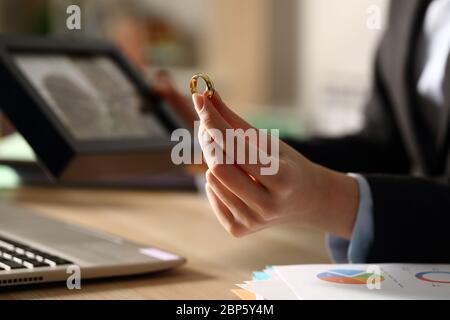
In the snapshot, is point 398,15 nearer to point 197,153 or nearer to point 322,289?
point 197,153

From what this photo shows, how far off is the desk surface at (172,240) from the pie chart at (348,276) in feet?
0.25

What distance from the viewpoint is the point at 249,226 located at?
581 millimetres

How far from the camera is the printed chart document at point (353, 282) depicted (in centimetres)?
54

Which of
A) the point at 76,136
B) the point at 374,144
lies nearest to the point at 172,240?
the point at 76,136

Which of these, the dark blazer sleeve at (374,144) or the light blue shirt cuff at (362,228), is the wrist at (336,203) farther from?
the dark blazer sleeve at (374,144)

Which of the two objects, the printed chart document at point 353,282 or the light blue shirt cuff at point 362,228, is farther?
the light blue shirt cuff at point 362,228

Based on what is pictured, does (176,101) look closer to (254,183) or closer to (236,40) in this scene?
(254,183)

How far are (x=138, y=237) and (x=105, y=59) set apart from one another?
0.93ft

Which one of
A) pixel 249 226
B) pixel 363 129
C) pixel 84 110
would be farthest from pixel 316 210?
pixel 363 129

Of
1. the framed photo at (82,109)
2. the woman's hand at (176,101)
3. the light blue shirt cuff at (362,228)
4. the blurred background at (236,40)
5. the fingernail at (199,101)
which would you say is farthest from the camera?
the blurred background at (236,40)

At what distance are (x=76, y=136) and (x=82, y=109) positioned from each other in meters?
0.06

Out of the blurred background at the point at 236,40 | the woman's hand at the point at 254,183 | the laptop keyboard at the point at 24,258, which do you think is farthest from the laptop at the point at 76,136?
the blurred background at the point at 236,40

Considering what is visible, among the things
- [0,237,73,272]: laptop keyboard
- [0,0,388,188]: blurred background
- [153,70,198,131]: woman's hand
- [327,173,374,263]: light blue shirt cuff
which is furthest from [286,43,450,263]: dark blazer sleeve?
[0,0,388,188]: blurred background

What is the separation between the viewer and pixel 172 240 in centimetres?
81
